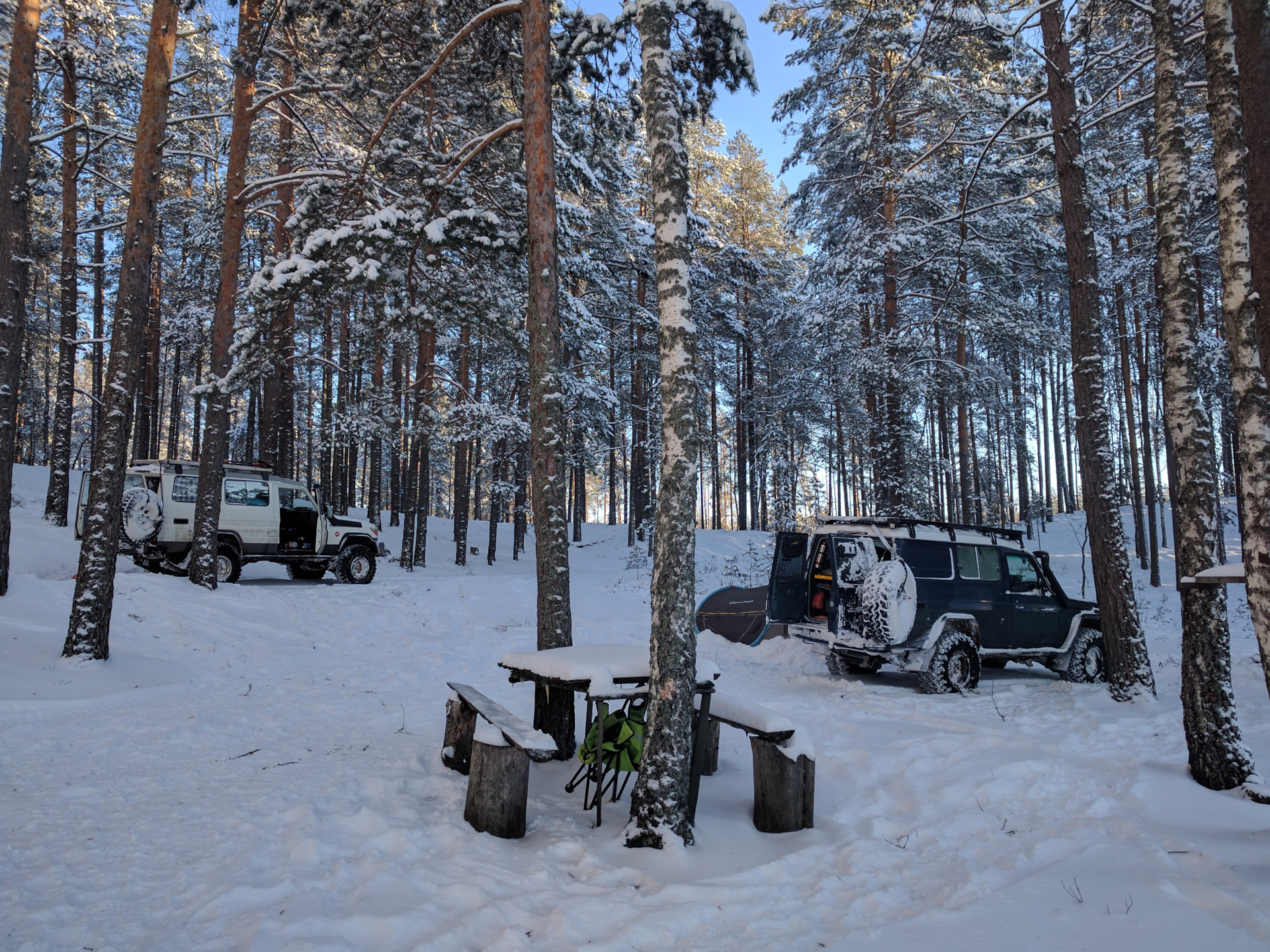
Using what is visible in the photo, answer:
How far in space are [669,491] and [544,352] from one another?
259cm

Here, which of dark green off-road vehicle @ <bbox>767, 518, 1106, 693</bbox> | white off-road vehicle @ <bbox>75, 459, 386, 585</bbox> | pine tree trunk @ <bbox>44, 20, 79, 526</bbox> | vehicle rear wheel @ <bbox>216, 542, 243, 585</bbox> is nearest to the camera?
dark green off-road vehicle @ <bbox>767, 518, 1106, 693</bbox>

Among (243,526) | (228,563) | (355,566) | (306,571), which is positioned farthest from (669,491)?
(306,571)

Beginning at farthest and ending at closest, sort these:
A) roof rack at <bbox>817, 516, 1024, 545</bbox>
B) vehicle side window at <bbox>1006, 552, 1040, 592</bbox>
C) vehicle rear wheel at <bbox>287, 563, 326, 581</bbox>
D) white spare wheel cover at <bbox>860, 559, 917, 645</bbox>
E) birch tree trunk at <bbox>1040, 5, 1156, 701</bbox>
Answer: vehicle rear wheel at <bbox>287, 563, 326, 581</bbox>
vehicle side window at <bbox>1006, 552, 1040, 592</bbox>
roof rack at <bbox>817, 516, 1024, 545</bbox>
white spare wheel cover at <bbox>860, 559, 917, 645</bbox>
birch tree trunk at <bbox>1040, 5, 1156, 701</bbox>

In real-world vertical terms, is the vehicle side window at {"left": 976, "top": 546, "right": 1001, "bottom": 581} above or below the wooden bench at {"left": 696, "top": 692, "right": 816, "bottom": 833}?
above

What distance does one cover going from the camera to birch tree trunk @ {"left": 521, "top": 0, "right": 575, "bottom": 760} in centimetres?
639

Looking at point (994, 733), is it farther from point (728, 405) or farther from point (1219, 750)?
point (728, 405)

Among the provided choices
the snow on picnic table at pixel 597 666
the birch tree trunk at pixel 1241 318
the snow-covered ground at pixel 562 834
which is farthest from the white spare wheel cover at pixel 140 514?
the birch tree trunk at pixel 1241 318

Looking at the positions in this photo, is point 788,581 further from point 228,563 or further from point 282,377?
point 282,377

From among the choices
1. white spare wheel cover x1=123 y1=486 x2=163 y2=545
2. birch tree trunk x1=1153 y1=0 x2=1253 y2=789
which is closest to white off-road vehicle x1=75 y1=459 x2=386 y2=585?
white spare wheel cover x1=123 y1=486 x2=163 y2=545

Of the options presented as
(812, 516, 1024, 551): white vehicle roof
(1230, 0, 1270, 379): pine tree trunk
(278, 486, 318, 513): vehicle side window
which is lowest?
(812, 516, 1024, 551): white vehicle roof

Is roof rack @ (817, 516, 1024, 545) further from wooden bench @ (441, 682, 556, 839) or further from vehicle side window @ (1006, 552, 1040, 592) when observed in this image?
wooden bench @ (441, 682, 556, 839)

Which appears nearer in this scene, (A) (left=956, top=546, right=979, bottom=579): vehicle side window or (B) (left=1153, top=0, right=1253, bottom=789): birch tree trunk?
(B) (left=1153, top=0, right=1253, bottom=789): birch tree trunk

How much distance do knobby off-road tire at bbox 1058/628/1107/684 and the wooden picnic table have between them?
7.57 metres

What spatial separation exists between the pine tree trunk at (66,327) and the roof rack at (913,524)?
55.5ft
